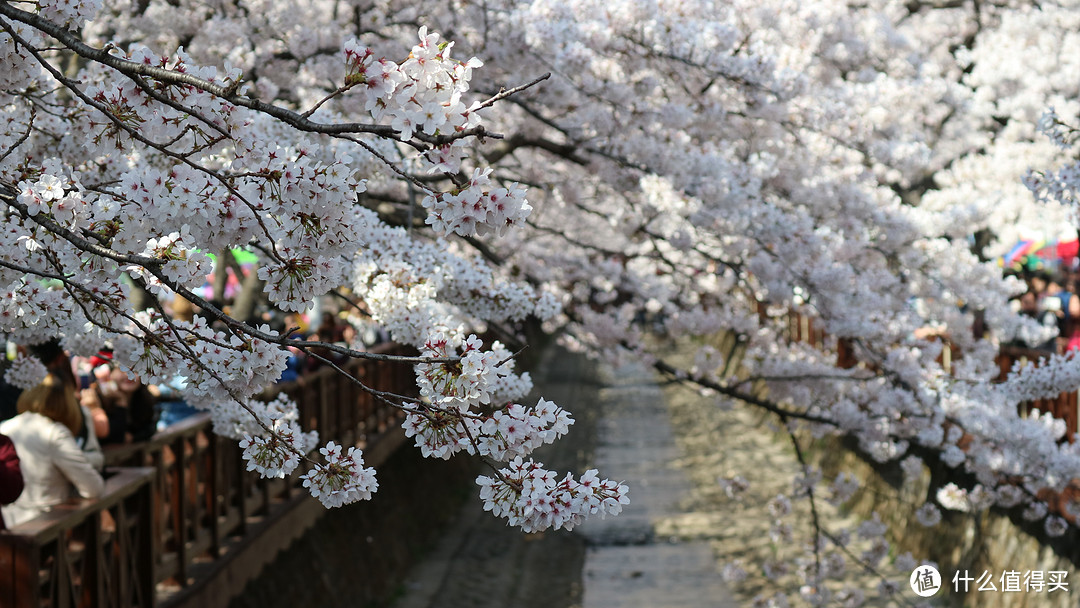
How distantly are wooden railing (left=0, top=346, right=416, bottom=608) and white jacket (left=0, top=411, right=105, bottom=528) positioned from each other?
0.13m

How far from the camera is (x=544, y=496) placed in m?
2.36

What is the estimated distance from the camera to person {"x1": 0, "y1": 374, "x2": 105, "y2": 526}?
→ 465 centimetres

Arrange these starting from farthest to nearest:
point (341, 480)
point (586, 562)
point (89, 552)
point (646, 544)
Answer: point (646, 544) < point (586, 562) < point (89, 552) < point (341, 480)

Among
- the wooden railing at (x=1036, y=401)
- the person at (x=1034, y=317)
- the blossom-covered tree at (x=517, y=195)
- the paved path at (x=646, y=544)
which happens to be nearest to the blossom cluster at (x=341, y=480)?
the blossom-covered tree at (x=517, y=195)

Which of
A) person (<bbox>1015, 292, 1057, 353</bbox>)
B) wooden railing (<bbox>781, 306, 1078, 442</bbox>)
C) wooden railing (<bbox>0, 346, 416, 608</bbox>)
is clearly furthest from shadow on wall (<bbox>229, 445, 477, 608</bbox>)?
person (<bbox>1015, 292, 1057, 353</bbox>)

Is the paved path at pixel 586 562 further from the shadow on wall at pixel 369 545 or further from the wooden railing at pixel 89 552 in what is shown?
the wooden railing at pixel 89 552

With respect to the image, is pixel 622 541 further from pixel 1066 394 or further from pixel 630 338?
pixel 1066 394

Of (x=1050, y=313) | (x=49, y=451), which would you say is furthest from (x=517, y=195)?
(x=1050, y=313)

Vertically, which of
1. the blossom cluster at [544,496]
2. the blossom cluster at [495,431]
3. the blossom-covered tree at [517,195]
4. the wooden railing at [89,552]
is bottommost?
the wooden railing at [89,552]

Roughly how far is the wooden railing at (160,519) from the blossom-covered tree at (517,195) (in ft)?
2.49

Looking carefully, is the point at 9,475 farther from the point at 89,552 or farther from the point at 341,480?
the point at 341,480

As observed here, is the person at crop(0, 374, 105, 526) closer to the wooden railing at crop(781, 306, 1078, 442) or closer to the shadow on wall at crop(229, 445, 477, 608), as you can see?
the shadow on wall at crop(229, 445, 477, 608)

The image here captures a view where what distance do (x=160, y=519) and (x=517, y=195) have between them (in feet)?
14.5

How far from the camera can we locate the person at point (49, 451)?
465cm
